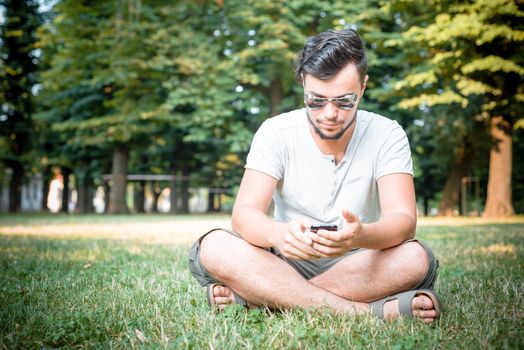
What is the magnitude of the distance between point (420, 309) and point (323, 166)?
1.05 metres

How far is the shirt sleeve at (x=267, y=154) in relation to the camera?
3316 millimetres

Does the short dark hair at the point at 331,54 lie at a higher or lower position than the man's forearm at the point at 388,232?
higher

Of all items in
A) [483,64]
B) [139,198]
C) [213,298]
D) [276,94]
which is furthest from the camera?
[139,198]

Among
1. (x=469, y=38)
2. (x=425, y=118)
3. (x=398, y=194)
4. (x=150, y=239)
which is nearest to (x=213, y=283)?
(x=398, y=194)

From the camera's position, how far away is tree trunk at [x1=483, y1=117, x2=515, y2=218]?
17422 mm

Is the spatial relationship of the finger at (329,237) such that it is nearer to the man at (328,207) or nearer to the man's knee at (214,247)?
the man at (328,207)

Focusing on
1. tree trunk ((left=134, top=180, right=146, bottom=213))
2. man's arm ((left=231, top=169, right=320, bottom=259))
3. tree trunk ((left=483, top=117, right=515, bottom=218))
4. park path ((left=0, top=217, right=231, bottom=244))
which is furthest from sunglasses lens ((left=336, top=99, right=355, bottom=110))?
tree trunk ((left=134, top=180, right=146, bottom=213))

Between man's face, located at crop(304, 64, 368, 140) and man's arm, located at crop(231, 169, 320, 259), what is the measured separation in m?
0.48

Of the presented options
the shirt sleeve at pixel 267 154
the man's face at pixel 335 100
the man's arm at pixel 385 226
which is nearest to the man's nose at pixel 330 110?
the man's face at pixel 335 100

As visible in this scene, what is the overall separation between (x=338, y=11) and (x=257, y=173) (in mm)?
15285

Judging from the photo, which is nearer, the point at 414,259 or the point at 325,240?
the point at 325,240

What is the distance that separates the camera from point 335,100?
3213mm

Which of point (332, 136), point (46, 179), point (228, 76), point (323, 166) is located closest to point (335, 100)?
Answer: point (332, 136)

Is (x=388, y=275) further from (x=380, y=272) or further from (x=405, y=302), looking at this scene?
(x=405, y=302)
